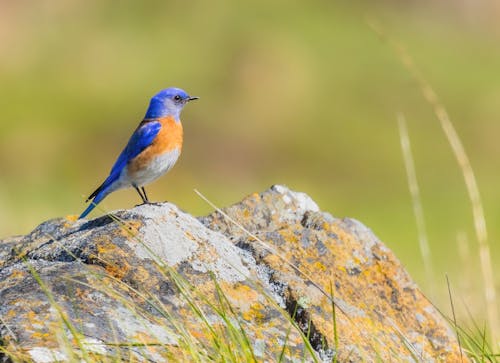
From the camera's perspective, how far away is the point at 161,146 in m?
6.95

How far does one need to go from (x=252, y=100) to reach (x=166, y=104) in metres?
36.1

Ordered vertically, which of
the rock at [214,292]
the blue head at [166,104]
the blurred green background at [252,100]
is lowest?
the rock at [214,292]

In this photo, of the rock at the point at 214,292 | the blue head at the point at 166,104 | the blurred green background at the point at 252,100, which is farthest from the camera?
the blurred green background at the point at 252,100

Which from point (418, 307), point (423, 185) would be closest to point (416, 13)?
point (423, 185)

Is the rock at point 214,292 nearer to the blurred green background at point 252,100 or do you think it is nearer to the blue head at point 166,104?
the blue head at point 166,104

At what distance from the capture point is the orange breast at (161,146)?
6949 millimetres

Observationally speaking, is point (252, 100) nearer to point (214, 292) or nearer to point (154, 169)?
point (154, 169)

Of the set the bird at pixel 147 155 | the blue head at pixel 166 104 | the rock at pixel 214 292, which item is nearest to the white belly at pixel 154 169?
the bird at pixel 147 155

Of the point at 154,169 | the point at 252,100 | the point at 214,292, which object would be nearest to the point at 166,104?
the point at 154,169

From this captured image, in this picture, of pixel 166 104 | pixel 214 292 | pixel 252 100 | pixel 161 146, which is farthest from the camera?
pixel 252 100

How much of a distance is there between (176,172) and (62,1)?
589 inches

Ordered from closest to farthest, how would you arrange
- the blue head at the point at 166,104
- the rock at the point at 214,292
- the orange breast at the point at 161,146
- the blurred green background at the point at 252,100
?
1. the rock at the point at 214,292
2. the orange breast at the point at 161,146
3. the blue head at the point at 166,104
4. the blurred green background at the point at 252,100

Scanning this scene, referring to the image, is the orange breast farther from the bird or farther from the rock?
the rock

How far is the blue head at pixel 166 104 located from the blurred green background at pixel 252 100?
67.7 ft
